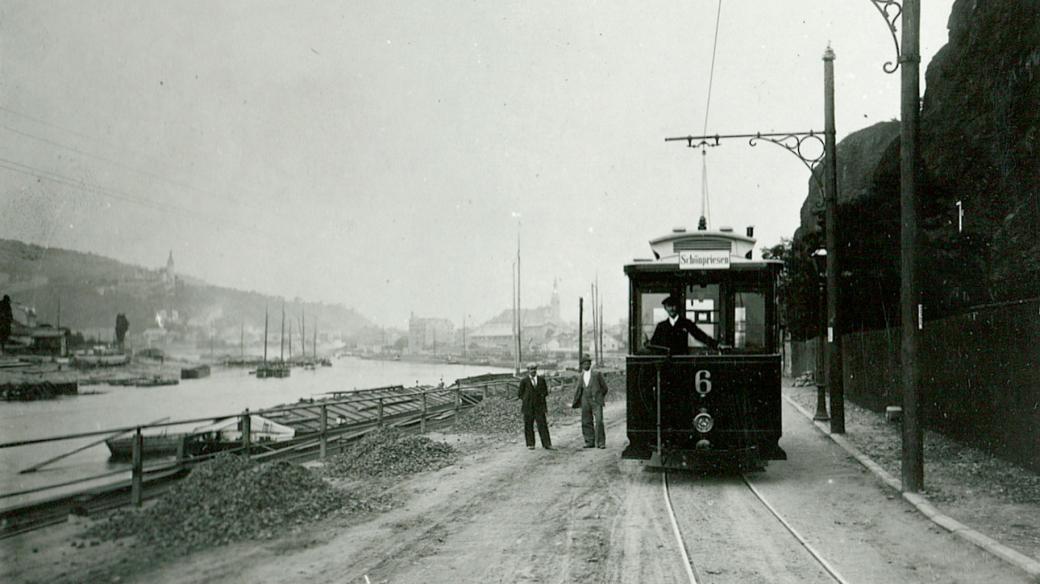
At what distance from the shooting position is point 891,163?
24.2 meters

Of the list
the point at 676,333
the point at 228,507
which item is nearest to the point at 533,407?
the point at 676,333

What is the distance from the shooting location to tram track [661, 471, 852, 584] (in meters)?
6.79

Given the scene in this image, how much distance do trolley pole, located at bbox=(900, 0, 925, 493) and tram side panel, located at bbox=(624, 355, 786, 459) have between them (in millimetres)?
1768

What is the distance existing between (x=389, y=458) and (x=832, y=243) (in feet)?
36.9

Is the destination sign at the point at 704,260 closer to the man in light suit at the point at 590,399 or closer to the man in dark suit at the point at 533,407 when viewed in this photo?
the man in light suit at the point at 590,399

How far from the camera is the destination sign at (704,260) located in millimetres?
11797

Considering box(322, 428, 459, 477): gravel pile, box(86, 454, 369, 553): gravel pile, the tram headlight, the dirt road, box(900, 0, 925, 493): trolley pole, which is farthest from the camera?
box(322, 428, 459, 477): gravel pile

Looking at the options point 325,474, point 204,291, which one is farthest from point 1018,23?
point 204,291

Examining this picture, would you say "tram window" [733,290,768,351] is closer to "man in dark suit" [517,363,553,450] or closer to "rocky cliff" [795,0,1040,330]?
"rocky cliff" [795,0,1040,330]

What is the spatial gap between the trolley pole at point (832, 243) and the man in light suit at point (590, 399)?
572cm

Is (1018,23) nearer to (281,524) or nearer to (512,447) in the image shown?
(512,447)

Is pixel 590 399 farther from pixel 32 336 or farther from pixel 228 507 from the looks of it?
pixel 32 336

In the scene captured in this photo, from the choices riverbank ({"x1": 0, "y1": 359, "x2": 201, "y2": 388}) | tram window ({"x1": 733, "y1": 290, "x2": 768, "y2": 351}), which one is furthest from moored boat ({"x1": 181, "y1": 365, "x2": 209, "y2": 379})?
tram window ({"x1": 733, "y1": 290, "x2": 768, "y2": 351})

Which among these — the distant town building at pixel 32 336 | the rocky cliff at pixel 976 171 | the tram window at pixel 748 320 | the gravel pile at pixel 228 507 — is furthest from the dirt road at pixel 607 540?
the rocky cliff at pixel 976 171
